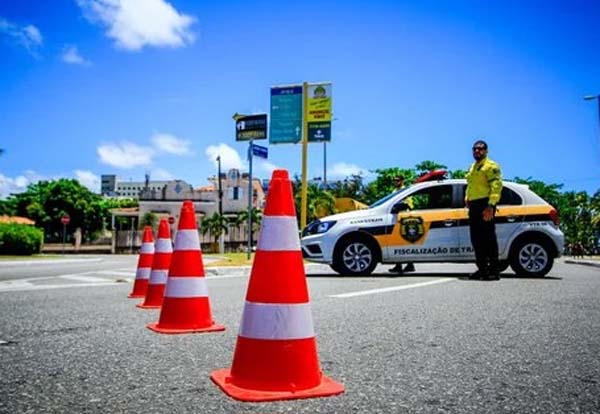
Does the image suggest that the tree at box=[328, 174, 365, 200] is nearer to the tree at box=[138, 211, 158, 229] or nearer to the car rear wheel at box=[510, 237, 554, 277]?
the tree at box=[138, 211, 158, 229]

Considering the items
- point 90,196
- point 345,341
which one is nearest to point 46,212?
point 90,196

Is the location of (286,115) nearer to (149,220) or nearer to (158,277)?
(158,277)

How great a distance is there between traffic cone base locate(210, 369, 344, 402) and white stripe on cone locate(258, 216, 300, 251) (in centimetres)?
71

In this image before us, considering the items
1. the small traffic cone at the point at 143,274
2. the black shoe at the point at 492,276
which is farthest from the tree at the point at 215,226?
the small traffic cone at the point at 143,274

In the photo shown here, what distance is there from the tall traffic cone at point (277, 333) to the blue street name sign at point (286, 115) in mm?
19125

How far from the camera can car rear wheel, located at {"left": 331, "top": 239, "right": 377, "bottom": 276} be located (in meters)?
9.94

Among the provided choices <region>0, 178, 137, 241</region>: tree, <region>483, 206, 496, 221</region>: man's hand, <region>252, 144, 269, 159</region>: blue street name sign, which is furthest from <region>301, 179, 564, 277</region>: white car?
<region>0, 178, 137, 241</region>: tree

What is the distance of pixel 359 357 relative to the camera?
320cm

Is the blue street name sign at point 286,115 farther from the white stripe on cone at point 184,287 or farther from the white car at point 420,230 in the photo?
the white stripe on cone at point 184,287

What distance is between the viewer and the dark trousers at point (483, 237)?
830 cm

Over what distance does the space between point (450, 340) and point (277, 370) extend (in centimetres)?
172

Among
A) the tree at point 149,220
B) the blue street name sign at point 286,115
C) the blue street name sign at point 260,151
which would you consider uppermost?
the blue street name sign at point 286,115

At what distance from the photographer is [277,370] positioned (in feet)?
8.16

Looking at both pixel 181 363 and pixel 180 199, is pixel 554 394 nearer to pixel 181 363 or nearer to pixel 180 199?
pixel 181 363
